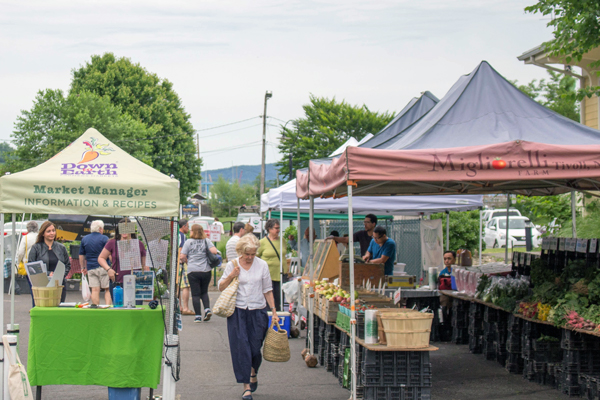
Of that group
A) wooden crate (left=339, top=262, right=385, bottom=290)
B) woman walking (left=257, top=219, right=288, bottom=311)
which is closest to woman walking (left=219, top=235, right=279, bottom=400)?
wooden crate (left=339, top=262, right=385, bottom=290)

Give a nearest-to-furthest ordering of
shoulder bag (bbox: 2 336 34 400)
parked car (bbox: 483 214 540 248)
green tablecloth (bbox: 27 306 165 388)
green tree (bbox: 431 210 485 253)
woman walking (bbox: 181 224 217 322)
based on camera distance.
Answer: shoulder bag (bbox: 2 336 34 400)
green tablecloth (bbox: 27 306 165 388)
woman walking (bbox: 181 224 217 322)
green tree (bbox: 431 210 485 253)
parked car (bbox: 483 214 540 248)

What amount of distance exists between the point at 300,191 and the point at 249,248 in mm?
2893

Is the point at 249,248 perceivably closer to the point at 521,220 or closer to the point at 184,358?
the point at 184,358

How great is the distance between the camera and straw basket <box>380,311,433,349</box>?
238 inches

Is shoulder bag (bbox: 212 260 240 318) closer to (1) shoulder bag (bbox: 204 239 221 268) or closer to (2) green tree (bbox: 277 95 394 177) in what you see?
(1) shoulder bag (bbox: 204 239 221 268)

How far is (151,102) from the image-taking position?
44.4 metres

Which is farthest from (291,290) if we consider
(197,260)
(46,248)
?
(46,248)

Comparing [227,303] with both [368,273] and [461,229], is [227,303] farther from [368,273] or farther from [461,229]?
[461,229]

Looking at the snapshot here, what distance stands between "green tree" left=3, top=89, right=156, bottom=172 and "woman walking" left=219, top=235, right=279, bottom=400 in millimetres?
28015

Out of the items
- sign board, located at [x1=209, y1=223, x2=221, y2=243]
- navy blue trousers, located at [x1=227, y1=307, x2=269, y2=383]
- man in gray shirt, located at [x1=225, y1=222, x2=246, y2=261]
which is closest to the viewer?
navy blue trousers, located at [x1=227, y1=307, x2=269, y2=383]

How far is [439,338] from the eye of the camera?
1023 cm

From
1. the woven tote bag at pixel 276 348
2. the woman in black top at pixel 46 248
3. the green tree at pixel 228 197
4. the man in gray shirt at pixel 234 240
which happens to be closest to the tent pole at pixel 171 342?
the woven tote bag at pixel 276 348

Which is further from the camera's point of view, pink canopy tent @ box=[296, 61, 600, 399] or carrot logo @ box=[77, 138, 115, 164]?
carrot logo @ box=[77, 138, 115, 164]

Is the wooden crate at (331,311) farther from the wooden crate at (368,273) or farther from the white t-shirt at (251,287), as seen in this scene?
the white t-shirt at (251,287)
